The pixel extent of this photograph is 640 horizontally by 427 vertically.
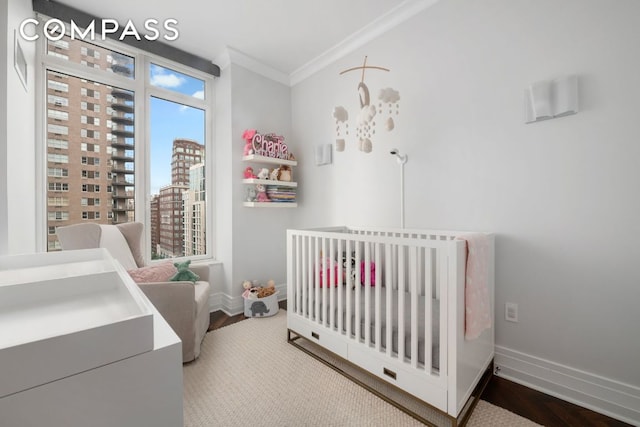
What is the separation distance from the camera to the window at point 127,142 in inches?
90.4

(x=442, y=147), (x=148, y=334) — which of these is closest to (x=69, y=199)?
(x=148, y=334)

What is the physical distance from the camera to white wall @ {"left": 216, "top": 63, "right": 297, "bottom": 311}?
289cm

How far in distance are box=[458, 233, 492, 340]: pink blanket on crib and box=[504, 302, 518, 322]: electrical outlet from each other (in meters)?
0.36

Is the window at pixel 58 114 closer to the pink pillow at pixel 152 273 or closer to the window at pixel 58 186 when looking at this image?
the window at pixel 58 186

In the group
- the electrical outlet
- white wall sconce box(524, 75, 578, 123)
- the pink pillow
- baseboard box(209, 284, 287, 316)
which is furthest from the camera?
baseboard box(209, 284, 287, 316)

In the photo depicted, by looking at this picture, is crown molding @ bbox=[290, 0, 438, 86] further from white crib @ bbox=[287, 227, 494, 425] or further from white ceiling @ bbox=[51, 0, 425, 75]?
white crib @ bbox=[287, 227, 494, 425]

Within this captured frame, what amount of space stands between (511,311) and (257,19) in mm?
2923

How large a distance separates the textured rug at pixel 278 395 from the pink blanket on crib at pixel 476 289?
1.54ft

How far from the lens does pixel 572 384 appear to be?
154 centimetres

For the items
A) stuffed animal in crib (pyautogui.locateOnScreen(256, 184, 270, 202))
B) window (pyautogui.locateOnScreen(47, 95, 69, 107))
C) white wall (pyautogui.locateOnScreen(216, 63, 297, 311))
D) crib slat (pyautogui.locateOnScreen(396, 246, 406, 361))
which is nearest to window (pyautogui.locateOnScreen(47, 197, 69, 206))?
window (pyautogui.locateOnScreen(47, 95, 69, 107))

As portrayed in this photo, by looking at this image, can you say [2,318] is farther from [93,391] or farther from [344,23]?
[344,23]

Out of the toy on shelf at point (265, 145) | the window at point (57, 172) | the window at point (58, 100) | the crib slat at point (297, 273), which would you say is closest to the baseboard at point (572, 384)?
the crib slat at point (297, 273)

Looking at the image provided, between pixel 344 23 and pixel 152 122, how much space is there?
2.05 meters

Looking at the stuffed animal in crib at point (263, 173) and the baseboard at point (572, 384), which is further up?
the stuffed animal in crib at point (263, 173)
